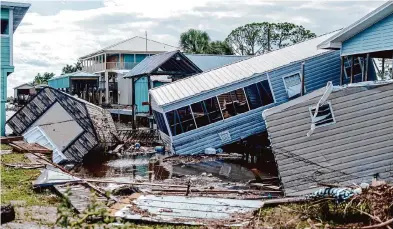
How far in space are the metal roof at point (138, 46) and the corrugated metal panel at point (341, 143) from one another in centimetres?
4613

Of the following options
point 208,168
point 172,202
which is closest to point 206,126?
point 208,168

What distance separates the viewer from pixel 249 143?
21.7 metres

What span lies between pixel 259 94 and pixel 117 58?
38.5 m

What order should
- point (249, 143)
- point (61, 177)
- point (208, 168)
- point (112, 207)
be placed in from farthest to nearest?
point (249, 143)
point (208, 168)
point (61, 177)
point (112, 207)

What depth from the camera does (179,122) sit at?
73.5 feet

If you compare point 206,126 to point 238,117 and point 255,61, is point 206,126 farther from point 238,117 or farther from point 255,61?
point 255,61

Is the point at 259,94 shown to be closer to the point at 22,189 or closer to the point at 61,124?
the point at 61,124

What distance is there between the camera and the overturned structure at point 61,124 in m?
21.4

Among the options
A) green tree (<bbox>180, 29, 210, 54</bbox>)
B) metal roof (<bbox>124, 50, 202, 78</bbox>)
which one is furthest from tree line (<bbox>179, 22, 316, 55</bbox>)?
metal roof (<bbox>124, 50, 202, 78</bbox>)

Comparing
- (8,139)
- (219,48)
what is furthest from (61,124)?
(219,48)

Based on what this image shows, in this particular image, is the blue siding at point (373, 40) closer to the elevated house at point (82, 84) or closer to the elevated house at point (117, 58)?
the elevated house at point (82, 84)

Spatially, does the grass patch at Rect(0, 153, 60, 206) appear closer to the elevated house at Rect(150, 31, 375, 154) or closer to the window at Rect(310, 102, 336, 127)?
the window at Rect(310, 102, 336, 127)

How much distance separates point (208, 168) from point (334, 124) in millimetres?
6997

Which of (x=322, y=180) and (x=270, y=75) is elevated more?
(x=270, y=75)
